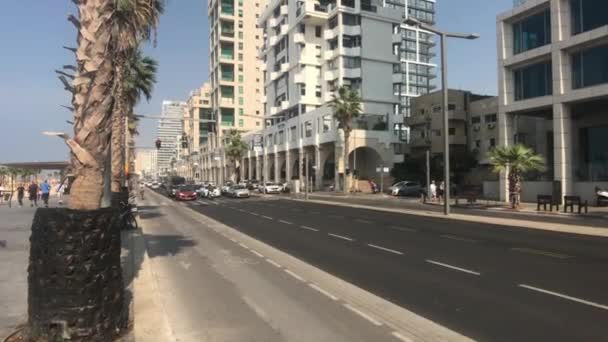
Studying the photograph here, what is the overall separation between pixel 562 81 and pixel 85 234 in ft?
116

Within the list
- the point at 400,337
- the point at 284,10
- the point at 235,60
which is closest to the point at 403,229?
the point at 400,337

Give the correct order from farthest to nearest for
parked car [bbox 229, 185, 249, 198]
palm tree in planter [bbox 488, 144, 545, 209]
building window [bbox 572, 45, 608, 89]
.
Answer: parked car [bbox 229, 185, 249, 198] → building window [bbox 572, 45, 608, 89] → palm tree in planter [bbox 488, 144, 545, 209]

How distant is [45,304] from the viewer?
490 cm

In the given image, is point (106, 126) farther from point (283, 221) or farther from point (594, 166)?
point (594, 166)

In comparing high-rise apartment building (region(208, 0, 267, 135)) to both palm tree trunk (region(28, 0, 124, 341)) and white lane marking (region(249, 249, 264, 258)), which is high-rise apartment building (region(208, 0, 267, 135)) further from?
palm tree trunk (region(28, 0, 124, 341))

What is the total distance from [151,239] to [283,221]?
762cm

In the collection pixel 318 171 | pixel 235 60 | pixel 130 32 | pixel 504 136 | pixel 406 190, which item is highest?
pixel 235 60

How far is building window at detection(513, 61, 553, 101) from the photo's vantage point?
34750mm

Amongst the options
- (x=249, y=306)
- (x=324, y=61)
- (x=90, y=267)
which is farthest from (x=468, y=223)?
(x=324, y=61)

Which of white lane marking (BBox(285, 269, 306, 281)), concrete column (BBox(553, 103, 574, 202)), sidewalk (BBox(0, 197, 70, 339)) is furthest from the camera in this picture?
concrete column (BBox(553, 103, 574, 202))

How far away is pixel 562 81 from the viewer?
109ft

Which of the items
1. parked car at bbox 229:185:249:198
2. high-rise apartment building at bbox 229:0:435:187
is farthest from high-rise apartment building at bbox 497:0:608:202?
high-rise apartment building at bbox 229:0:435:187

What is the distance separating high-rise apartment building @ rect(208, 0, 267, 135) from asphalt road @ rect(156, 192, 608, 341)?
105663 millimetres

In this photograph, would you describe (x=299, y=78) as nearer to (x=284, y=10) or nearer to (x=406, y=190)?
(x=284, y=10)
